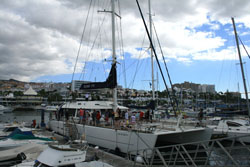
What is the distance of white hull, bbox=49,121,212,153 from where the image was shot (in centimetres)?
1109

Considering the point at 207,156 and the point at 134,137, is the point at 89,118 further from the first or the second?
the point at 207,156

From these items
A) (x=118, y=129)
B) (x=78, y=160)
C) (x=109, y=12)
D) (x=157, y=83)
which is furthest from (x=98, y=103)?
(x=157, y=83)

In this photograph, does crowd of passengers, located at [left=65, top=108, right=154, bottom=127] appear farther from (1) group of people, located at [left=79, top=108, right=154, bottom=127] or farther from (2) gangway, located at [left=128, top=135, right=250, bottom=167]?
(2) gangway, located at [left=128, top=135, right=250, bottom=167]

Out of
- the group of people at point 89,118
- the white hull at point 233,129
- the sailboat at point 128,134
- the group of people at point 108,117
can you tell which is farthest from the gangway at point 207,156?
the white hull at point 233,129

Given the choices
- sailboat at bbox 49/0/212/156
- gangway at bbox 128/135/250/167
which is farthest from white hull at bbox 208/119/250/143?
sailboat at bbox 49/0/212/156

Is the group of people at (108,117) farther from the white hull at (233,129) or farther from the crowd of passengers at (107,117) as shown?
the white hull at (233,129)

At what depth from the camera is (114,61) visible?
16938 millimetres

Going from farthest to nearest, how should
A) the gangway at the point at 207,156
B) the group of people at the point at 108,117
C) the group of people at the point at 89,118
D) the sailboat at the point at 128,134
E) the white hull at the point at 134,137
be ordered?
the group of people at the point at 89,118 → the group of people at the point at 108,117 → the sailboat at the point at 128,134 → the white hull at the point at 134,137 → the gangway at the point at 207,156

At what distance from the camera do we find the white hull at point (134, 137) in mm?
11086

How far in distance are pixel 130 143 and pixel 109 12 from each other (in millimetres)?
11417

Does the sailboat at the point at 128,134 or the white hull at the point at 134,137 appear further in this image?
the sailboat at the point at 128,134

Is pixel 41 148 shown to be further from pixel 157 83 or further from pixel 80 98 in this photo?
pixel 157 83

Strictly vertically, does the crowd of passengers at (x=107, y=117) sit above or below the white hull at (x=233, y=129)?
above

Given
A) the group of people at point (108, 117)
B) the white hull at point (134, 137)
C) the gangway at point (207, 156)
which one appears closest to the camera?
the gangway at point (207, 156)
